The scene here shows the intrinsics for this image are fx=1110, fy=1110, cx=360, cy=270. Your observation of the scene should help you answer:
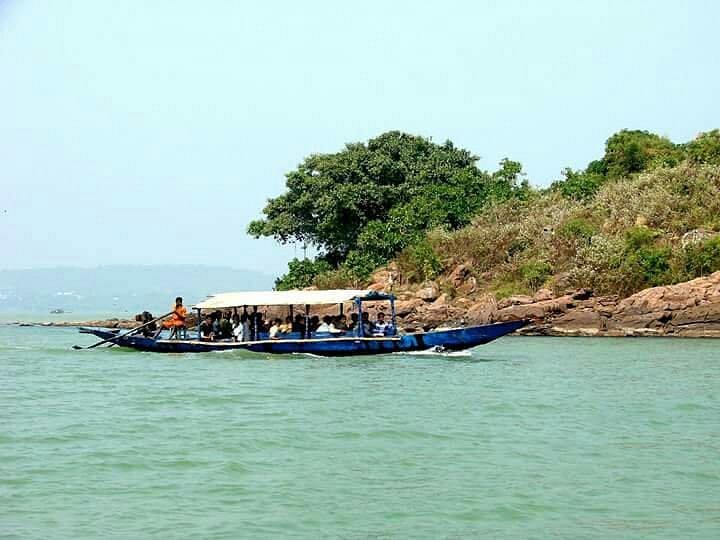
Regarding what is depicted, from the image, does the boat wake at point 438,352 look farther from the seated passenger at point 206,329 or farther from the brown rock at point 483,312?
the brown rock at point 483,312

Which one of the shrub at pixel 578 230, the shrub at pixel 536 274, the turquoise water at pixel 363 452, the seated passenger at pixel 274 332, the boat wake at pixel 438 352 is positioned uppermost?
the shrub at pixel 578 230

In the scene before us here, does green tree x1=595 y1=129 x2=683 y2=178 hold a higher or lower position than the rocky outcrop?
higher

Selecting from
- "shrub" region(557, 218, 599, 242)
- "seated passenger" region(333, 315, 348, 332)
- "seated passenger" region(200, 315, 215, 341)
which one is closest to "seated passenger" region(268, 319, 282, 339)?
"seated passenger" region(333, 315, 348, 332)

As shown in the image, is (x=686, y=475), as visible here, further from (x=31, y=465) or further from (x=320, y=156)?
(x=320, y=156)

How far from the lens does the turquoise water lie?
10.1 meters

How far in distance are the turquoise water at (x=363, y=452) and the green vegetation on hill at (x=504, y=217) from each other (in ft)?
39.3

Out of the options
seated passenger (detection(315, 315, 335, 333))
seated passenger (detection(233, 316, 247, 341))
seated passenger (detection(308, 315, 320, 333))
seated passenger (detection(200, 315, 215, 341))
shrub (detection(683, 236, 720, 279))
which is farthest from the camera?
shrub (detection(683, 236, 720, 279))

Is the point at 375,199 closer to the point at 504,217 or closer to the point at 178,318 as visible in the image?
the point at 504,217

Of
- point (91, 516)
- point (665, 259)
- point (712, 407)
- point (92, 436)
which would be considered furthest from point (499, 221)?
point (91, 516)

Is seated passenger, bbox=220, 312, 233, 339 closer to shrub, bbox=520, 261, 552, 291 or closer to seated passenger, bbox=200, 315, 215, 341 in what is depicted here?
seated passenger, bbox=200, 315, 215, 341

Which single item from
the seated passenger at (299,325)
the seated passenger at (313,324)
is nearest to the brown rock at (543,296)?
the seated passenger at (313,324)

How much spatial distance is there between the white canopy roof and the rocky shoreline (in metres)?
8.80

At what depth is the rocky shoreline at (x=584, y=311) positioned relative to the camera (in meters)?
30.5

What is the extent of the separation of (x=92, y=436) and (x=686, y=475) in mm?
7373
